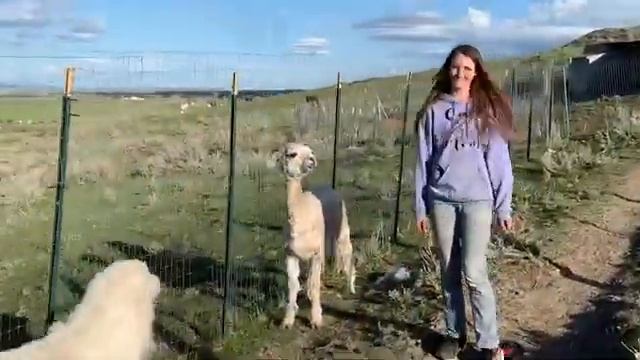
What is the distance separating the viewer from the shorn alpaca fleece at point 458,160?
18.7 ft

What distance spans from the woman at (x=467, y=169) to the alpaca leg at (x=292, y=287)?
1637 mm

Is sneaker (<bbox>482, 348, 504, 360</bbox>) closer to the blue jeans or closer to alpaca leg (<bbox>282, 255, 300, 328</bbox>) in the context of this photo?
the blue jeans

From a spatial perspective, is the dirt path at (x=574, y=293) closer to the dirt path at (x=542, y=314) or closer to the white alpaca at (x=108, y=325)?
the dirt path at (x=542, y=314)

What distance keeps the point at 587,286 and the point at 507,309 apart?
3.48 ft

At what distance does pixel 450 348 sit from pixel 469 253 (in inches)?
30.2

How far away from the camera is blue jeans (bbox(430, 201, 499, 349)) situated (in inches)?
227

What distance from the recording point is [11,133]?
2750cm

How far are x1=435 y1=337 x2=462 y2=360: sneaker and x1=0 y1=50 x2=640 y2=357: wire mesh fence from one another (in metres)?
1.87

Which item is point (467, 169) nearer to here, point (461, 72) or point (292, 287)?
point (461, 72)

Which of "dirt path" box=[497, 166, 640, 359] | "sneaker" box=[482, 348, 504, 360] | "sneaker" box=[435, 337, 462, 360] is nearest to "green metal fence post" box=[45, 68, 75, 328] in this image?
"sneaker" box=[435, 337, 462, 360]

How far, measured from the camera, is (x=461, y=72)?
5.70m

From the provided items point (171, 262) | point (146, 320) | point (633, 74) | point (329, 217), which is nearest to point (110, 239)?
point (171, 262)

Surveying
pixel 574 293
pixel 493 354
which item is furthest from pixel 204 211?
pixel 493 354

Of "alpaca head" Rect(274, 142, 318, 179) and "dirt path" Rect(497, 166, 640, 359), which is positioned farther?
"alpaca head" Rect(274, 142, 318, 179)
